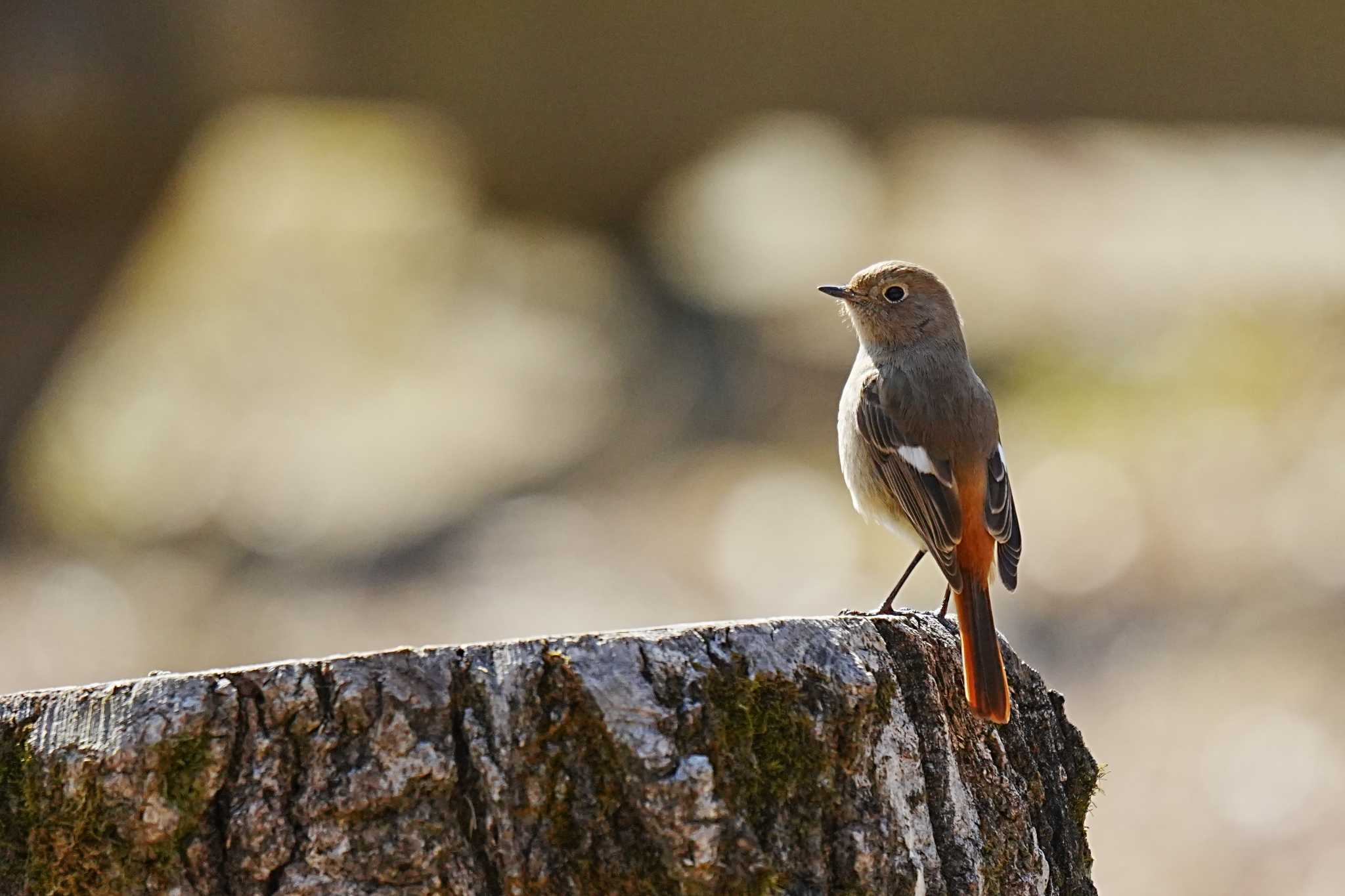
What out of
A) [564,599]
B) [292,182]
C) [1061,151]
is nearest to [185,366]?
[292,182]

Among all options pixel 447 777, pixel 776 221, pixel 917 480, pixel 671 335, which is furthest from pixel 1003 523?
pixel 776 221

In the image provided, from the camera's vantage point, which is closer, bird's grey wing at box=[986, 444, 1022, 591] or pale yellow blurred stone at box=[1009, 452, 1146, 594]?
bird's grey wing at box=[986, 444, 1022, 591]

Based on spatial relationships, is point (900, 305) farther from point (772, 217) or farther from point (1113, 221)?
point (1113, 221)

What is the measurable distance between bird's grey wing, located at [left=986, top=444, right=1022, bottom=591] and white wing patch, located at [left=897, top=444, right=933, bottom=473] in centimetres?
17

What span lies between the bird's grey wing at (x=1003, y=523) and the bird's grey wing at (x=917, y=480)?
0.10 m

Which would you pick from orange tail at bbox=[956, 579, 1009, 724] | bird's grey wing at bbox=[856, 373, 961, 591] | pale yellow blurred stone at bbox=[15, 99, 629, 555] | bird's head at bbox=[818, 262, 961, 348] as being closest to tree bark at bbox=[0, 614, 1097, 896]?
orange tail at bbox=[956, 579, 1009, 724]

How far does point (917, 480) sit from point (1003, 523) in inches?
11.1

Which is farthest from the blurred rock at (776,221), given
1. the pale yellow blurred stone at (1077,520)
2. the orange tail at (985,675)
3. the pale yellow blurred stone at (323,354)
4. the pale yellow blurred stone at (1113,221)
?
the orange tail at (985,675)

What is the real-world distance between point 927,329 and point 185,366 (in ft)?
28.1

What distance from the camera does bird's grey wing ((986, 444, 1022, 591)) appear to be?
426 centimetres

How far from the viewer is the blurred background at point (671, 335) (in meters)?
8.41

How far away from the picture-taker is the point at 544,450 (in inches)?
417

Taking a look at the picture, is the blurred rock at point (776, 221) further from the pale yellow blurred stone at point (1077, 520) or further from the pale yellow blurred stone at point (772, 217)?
the pale yellow blurred stone at point (1077, 520)

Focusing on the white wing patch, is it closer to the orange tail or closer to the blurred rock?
the orange tail
